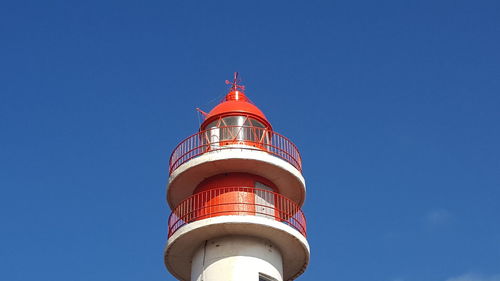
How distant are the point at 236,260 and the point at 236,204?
A: 1947 mm

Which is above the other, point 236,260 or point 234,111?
point 234,111

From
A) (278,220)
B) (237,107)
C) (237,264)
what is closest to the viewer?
(237,264)

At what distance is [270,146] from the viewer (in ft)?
86.8

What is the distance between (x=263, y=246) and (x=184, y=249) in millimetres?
2817

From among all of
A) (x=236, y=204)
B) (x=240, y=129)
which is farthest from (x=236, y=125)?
(x=236, y=204)

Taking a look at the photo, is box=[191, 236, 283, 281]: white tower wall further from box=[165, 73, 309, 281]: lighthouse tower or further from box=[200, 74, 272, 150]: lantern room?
box=[200, 74, 272, 150]: lantern room

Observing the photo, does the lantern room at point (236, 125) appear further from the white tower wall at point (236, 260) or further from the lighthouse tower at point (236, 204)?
the white tower wall at point (236, 260)

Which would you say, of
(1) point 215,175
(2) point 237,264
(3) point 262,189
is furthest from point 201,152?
(2) point 237,264

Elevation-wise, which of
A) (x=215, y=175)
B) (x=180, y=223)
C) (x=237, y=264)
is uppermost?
(x=215, y=175)

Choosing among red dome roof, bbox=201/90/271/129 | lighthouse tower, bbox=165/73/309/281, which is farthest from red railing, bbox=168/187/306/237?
red dome roof, bbox=201/90/271/129

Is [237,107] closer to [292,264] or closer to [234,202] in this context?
[234,202]

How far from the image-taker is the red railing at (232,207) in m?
24.9

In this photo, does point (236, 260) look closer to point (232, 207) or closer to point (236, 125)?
point (232, 207)

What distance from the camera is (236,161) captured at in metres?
25.3
